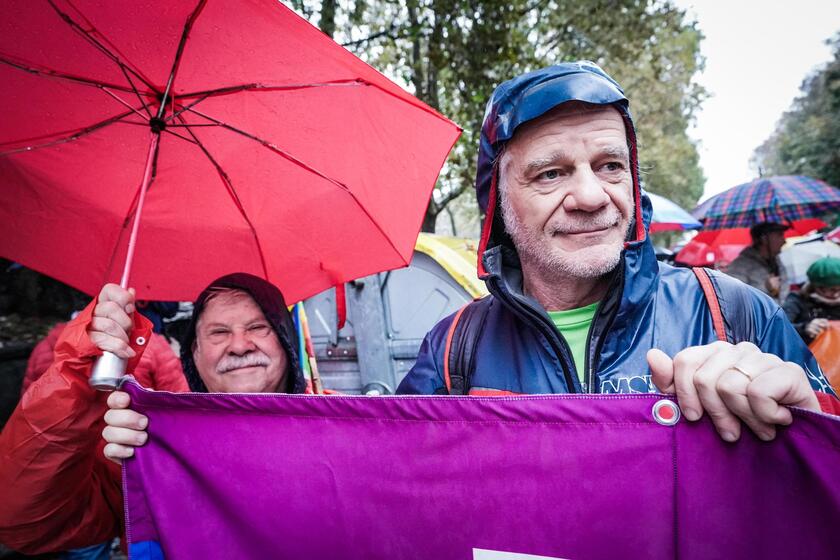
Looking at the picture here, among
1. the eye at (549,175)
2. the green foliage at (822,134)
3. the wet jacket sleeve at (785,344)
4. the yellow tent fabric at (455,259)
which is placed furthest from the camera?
the green foliage at (822,134)

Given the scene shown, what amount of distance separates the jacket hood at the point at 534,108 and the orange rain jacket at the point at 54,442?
51.0 inches

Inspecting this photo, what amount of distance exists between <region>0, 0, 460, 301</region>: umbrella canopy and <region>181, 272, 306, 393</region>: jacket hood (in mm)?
189

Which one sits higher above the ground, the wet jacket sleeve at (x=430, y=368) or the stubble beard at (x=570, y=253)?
the stubble beard at (x=570, y=253)

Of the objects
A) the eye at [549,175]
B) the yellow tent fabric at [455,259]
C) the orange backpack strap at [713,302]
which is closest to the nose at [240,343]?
the eye at [549,175]

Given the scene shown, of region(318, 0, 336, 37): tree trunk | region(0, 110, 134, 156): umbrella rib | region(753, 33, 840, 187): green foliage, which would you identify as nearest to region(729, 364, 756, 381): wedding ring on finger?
region(0, 110, 134, 156): umbrella rib

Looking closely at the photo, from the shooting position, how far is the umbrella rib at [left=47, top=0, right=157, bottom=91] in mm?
1674

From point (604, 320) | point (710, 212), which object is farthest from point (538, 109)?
point (710, 212)

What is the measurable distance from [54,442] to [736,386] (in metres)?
1.85

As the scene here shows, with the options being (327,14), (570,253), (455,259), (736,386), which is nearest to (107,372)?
(570,253)

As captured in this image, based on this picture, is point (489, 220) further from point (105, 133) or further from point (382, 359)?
point (382, 359)

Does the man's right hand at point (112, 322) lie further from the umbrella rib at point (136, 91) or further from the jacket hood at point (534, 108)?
the jacket hood at point (534, 108)

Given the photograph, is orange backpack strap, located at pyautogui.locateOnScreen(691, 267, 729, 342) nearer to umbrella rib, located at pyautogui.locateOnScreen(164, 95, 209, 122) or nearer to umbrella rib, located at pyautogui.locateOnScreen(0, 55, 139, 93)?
umbrella rib, located at pyautogui.locateOnScreen(164, 95, 209, 122)

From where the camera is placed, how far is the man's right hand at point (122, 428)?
4.82 feet

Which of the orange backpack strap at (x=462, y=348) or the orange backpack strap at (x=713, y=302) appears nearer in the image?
the orange backpack strap at (x=713, y=302)
